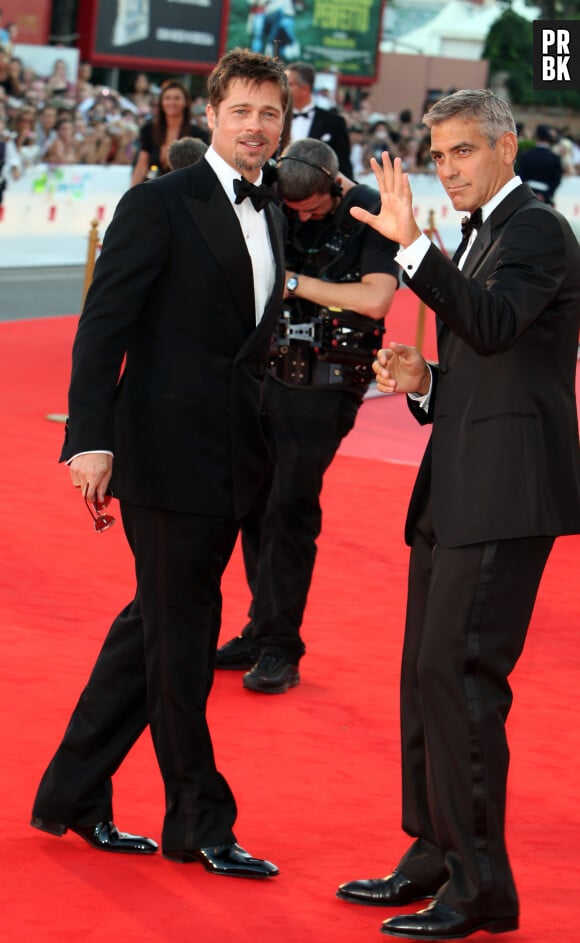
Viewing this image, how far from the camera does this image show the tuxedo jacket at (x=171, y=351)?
3.90m

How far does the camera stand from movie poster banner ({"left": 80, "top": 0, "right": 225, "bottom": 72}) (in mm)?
30016

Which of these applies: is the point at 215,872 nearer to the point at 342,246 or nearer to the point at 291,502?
the point at 291,502

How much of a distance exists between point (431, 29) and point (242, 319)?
167 feet

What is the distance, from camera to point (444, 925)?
3.76m

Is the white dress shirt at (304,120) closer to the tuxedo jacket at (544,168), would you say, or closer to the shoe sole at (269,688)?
the shoe sole at (269,688)

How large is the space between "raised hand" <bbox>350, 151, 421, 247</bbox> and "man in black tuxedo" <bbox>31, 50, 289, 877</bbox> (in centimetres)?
55

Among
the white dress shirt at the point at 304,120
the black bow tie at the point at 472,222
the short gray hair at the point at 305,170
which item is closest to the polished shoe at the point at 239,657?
the short gray hair at the point at 305,170

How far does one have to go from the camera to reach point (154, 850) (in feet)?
13.6

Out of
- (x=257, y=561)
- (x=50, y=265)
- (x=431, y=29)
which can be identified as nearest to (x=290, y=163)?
(x=257, y=561)

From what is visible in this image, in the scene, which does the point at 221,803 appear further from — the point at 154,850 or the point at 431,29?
the point at 431,29

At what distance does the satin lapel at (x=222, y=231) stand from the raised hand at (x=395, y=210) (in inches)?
20.1

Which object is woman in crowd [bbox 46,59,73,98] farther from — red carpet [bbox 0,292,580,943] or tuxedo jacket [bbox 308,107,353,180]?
red carpet [bbox 0,292,580,943]

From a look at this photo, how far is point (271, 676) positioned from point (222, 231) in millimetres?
2094

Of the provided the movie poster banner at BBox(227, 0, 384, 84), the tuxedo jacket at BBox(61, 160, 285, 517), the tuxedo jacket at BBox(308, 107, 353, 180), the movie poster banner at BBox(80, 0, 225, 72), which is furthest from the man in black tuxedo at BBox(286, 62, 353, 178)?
the movie poster banner at BBox(227, 0, 384, 84)
